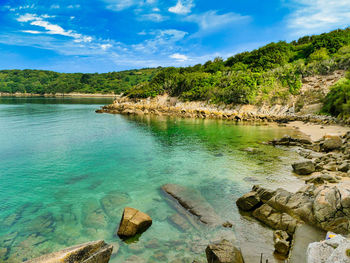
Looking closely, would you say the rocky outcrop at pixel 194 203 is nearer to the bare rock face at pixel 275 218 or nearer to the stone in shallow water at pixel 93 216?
the bare rock face at pixel 275 218

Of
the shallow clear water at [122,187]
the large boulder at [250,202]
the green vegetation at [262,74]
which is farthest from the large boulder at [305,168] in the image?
the green vegetation at [262,74]

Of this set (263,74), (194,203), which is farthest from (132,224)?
(263,74)

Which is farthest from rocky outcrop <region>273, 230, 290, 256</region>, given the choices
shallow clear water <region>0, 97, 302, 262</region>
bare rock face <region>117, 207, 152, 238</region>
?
bare rock face <region>117, 207, 152, 238</region>

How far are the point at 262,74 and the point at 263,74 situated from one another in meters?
0.36

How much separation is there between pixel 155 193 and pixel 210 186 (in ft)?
14.7

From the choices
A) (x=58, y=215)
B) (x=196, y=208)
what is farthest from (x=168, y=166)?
(x=58, y=215)

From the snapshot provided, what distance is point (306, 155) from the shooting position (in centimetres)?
2380

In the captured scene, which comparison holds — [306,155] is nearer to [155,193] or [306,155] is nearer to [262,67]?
[155,193]

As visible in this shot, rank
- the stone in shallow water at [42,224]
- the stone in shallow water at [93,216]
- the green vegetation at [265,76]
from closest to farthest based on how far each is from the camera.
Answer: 1. the stone in shallow water at [42,224]
2. the stone in shallow water at [93,216]
3. the green vegetation at [265,76]

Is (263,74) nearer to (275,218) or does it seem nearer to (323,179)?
(323,179)

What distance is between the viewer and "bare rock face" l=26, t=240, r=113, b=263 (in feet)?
22.0

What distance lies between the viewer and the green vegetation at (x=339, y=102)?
40938mm

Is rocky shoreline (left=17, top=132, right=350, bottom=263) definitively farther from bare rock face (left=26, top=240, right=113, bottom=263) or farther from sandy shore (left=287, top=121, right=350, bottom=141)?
sandy shore (left=287, top=121, right=350, bottom=141)

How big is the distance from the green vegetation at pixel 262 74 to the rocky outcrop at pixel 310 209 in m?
60.9
